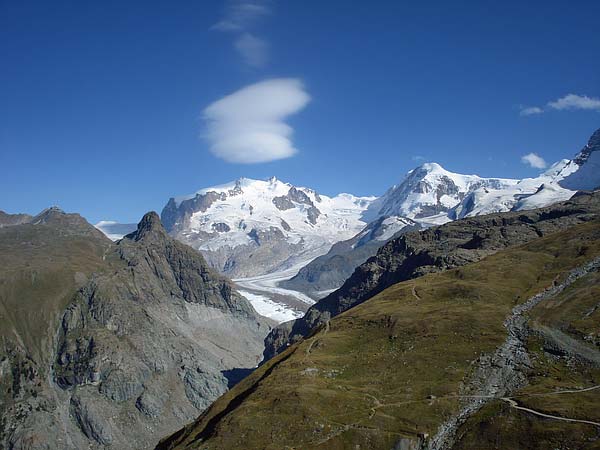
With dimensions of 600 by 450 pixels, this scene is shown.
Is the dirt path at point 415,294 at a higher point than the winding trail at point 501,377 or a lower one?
higher

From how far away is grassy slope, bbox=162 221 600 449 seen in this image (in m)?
94.1

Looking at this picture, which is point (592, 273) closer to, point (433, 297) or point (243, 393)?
point (433, 297)

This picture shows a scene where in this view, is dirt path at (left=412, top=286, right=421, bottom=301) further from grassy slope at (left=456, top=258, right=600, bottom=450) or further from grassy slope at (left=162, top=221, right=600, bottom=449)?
grassy slope at (left=456, top=258, right=600, bottom=450)

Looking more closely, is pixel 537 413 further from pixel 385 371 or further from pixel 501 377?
pixel 385 371

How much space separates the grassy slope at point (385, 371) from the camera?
9412 centimetres

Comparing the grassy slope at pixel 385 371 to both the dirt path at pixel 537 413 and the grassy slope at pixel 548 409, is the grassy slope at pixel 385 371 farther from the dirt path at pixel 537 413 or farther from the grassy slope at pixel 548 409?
the dirt path at pixel 537 413

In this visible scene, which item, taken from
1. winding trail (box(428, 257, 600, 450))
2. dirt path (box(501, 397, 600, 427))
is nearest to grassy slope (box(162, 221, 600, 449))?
dirt path (box(501, 397, 600, 427))

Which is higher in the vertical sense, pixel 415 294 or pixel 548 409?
pixel 415 294

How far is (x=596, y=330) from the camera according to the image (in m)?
109

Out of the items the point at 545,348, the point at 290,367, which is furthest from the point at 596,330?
the point at 290,367

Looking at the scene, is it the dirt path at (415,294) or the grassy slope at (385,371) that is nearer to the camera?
the grassy slope at (385,371)

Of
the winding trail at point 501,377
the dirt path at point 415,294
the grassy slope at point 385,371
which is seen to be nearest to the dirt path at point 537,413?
the winding trail at point 501,377

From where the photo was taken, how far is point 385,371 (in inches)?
4535

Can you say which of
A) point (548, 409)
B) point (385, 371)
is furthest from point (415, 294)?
point (548, 409)
